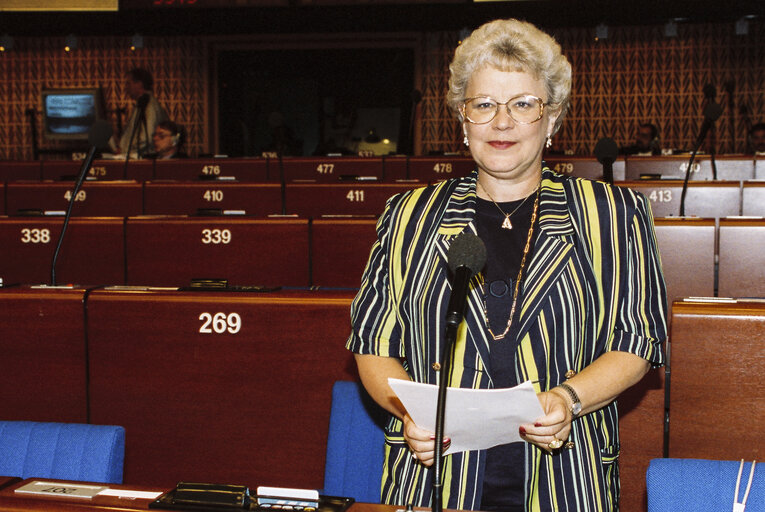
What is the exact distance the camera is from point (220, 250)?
3648mm

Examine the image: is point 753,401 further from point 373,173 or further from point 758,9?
point 758,9

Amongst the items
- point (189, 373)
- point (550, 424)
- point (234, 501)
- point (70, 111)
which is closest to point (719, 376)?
point (550, 424)

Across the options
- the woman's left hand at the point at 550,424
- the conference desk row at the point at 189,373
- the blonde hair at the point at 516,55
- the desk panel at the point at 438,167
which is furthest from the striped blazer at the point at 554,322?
the desk panel at the point at 438,167

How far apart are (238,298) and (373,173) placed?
4.43 m

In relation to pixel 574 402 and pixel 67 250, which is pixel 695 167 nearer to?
pixel 67 250

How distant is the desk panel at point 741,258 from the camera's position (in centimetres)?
Answer: 308

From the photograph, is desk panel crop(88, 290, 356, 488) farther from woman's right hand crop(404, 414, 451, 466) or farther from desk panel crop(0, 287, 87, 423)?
woman's right hand crop(404, 414, 451, 466)

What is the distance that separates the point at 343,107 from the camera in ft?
38.8

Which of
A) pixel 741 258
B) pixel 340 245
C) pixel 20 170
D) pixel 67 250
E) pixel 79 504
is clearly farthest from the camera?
pixel 20 170

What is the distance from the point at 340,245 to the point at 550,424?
93.0 inches

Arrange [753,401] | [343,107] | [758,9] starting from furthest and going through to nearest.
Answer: [343,107] → [758,9] → [753,401]

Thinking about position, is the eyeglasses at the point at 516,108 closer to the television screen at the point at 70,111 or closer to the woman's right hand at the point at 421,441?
the woman's right hand at the point at 421,441

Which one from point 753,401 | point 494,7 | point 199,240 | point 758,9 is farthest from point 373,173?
point 758,9

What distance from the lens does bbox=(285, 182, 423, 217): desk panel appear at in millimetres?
4996
